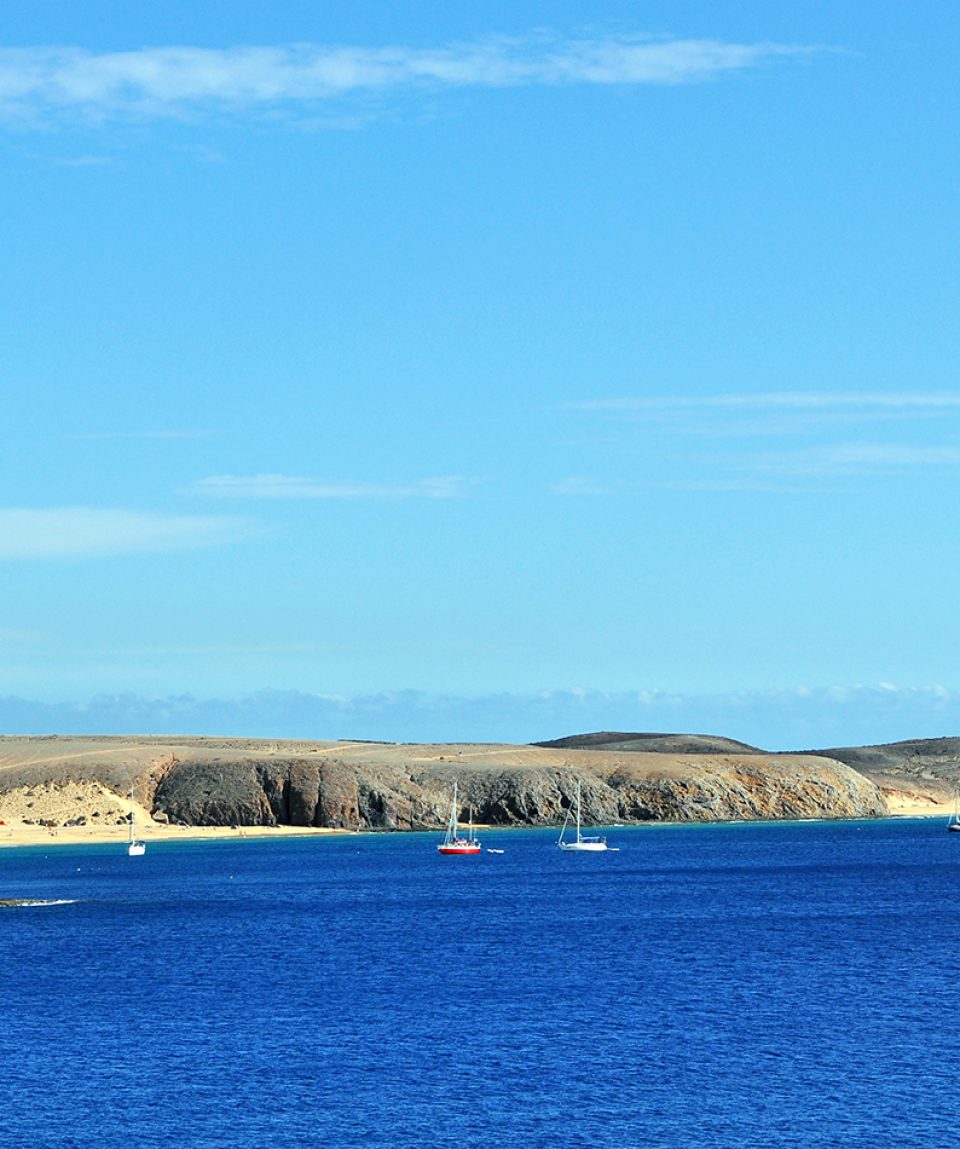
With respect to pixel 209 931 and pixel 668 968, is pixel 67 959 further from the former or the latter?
pixel 668 968

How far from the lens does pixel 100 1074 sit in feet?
213

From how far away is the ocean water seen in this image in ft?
187

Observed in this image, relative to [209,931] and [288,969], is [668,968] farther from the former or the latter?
[209,931]

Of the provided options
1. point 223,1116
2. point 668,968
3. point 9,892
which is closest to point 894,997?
point 668,968

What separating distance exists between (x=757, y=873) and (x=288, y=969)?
8575 centimetres

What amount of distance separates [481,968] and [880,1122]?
131 feet

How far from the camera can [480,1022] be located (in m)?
75.9

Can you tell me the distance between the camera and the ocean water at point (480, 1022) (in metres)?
57.0

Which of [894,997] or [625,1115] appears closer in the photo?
[625,1115]

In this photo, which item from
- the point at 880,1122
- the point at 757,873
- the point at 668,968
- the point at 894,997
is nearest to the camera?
the point at 880,1122

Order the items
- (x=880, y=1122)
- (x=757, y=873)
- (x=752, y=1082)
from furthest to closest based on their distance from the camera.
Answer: (x=757, y=873), (x=752, y=1082), (x=880, y=1122)

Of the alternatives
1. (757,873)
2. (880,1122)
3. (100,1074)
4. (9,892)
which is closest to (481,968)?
(100,1074)

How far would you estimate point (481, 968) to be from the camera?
310 feet

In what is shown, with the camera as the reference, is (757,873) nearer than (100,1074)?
No
